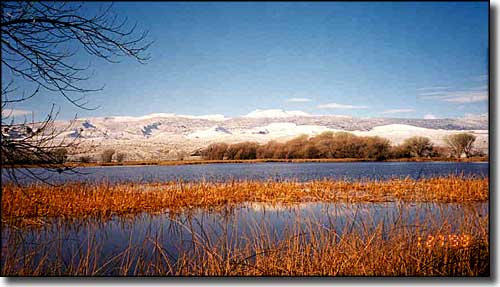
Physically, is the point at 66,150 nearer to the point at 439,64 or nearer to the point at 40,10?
the point at 40,10

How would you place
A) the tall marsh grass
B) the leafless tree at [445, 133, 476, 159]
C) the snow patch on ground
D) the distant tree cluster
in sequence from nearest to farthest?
the tall marsh grass, the leafless tree at [445, 133, 476, 159], the snow patch on ground, the distant tree cluster

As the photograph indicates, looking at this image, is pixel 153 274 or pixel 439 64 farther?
pixel 439 64

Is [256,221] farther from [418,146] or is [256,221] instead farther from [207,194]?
[418,146]

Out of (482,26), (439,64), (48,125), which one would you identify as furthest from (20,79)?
(482,26)

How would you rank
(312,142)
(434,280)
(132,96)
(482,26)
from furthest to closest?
(312,142), (132,96), (482,26), (434,280)

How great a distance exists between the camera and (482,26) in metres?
2.65

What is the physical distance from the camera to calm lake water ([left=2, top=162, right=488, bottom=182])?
3.00m

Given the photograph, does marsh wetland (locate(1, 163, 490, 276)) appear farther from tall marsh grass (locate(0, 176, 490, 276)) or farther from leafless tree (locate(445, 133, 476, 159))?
leafless tree (locate(445, 133, 476, 159))

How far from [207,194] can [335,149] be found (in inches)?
46.6

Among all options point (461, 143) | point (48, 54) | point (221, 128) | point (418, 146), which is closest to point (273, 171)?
point (221, 128)

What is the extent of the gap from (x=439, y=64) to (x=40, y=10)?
2908 millimetres

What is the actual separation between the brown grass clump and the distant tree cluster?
0.77ft

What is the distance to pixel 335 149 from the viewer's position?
121 inches

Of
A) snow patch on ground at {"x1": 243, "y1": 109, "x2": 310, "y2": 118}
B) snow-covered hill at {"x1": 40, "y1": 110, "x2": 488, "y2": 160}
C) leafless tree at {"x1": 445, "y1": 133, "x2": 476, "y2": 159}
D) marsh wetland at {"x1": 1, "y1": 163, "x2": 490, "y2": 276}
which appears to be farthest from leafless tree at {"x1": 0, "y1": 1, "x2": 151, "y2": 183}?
leafless tree at {"x1": 445, "y1": 133, "x2": 476, "y2": 159}
